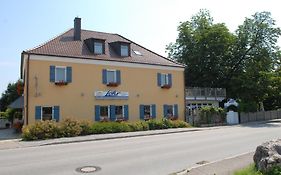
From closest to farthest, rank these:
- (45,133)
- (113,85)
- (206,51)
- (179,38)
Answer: (45,133) → (113,85) → (206,51) → (179,38)

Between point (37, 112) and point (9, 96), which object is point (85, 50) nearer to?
point (37, 112)

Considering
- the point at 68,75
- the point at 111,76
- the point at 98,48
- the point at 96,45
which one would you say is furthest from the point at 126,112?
the point at 96,45

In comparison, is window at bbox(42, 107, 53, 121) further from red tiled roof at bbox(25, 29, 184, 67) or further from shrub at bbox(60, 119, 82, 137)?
red tiled roof at bbox(25, 29, 184, 67)

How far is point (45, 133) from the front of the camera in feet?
Result: 70.6

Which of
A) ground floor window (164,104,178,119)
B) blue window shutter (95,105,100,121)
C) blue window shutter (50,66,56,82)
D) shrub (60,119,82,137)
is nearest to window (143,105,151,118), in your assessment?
ground floor window (164,104,178,119)

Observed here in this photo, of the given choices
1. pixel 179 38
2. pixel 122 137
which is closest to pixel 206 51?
pixel 179 38

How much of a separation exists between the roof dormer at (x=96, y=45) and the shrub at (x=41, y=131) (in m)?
8.85

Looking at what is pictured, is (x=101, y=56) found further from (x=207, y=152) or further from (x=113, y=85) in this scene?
(x=207, y=152)

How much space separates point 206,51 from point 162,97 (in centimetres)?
1544

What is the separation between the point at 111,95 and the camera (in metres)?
28.5

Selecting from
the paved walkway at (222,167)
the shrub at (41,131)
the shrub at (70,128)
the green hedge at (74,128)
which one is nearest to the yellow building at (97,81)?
the green hedge at (74,128)

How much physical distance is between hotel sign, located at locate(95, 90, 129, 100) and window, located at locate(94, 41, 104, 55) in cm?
347

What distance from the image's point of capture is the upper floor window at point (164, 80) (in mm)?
32200

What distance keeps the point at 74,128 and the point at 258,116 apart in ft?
85.7
